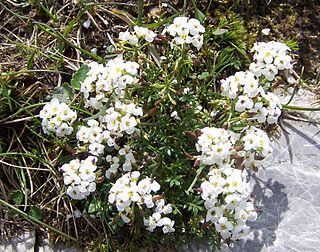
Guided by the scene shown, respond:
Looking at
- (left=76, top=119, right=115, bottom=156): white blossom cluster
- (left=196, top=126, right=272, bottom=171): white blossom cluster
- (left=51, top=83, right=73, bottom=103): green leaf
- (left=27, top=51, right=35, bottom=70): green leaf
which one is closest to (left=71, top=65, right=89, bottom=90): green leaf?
(left=51, top=83, right=73, bottom=103): green leaf

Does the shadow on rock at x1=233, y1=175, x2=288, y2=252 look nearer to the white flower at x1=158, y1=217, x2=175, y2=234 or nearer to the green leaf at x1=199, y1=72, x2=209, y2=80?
the white flower at x1=158, y1=217, x2=175, y2=234

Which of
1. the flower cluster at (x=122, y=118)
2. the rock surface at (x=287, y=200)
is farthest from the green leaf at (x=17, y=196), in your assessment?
the flower cluster at (x=122, y=118)

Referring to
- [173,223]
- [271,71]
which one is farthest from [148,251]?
[271,71]

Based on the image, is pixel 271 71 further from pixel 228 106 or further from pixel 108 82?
pixel 108 82

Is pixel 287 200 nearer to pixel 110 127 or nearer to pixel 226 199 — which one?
pixel 226 199

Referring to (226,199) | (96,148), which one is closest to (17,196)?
(96,148)
